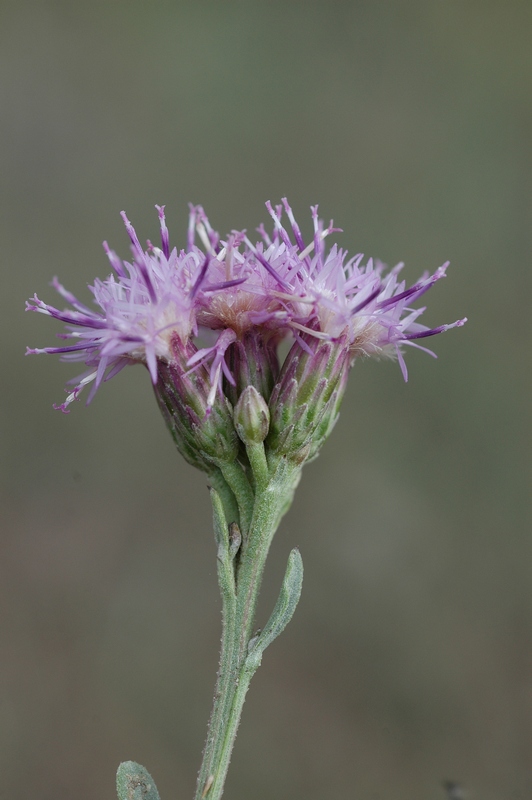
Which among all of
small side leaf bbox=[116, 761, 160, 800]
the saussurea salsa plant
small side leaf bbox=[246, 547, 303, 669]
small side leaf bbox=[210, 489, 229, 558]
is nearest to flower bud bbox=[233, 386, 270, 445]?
the saussurea salsa plant

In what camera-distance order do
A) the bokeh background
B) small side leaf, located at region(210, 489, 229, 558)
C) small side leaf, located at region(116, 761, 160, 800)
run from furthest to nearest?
the bokeh background
small side leaf, located at region(210, 489, 229, 558)
small side leaf, located at region(116, 761, 160, 800)

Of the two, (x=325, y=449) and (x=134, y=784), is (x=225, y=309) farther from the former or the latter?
(x=325, y=449)

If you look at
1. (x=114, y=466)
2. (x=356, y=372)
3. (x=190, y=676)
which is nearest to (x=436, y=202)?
(x=356, y=372)

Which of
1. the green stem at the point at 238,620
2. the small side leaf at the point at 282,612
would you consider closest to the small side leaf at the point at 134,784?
the green stem at the point at 238,620

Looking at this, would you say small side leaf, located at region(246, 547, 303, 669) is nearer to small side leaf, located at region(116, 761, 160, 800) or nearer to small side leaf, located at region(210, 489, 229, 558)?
small side leaf, located at region(210, 489, 229, 558)

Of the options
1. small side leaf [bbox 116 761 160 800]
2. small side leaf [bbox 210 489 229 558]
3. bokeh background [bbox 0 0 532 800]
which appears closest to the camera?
small side leaf [bbox 116 761 160 800]

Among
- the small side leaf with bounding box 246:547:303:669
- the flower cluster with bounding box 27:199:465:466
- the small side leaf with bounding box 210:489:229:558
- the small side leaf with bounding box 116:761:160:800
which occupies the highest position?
the flower cluster with bounding box 27:199:465:466

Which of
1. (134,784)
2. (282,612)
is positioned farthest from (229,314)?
(134,784)
